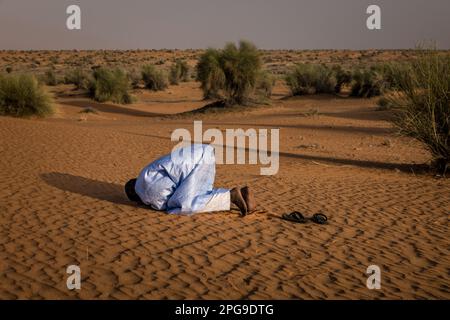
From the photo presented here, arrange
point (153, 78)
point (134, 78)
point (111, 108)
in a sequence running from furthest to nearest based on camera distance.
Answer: point (134, 78)
point (153, 78)
point (111, 108)

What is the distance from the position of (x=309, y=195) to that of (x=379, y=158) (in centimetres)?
524

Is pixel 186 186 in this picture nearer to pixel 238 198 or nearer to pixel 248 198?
pixel 238 198

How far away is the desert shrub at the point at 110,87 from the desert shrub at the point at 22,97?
1097 centimetres

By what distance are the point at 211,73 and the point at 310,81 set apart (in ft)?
31.5

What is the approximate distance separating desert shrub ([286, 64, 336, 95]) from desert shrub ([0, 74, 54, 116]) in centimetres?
1802

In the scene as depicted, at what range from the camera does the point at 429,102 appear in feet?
32.0

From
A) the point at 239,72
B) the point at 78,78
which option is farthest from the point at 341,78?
the point at 78,78

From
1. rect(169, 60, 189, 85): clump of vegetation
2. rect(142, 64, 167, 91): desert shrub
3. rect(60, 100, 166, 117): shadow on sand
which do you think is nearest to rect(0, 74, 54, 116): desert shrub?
rect(60, 100, 166, 117): shadow on sand

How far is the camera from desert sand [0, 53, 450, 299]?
4.43 m

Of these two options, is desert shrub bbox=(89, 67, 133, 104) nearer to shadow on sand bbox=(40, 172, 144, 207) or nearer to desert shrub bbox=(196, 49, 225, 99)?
desert shrub bbox=(196, 49, 225, 99)

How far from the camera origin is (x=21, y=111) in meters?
20.1

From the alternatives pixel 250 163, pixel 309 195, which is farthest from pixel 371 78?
pixel 309 195

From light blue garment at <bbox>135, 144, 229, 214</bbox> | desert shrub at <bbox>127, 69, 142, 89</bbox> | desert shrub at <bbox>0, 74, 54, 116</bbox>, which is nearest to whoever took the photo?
light blue garment at <bbox>135, 144, 229, 214</bbox>

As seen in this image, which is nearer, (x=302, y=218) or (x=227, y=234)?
(x=227, y=234)
